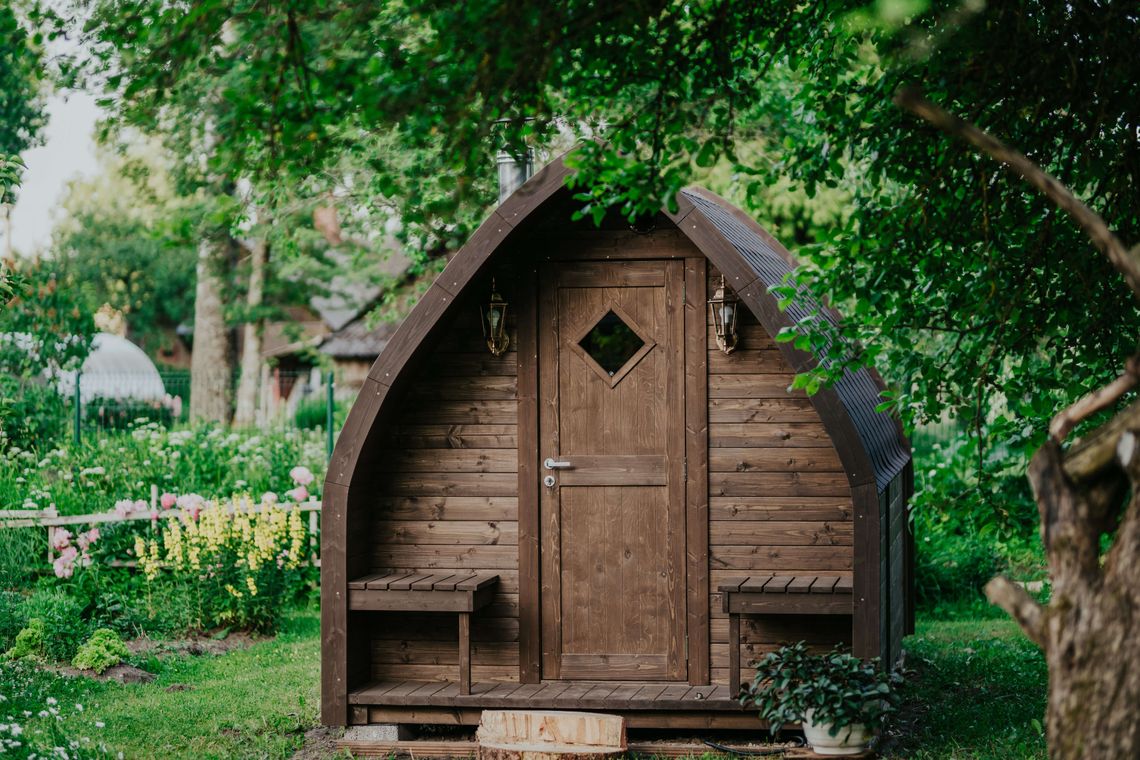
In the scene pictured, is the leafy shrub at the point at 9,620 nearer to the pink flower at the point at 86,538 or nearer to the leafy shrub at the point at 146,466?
the pink flower at the point at 86,538

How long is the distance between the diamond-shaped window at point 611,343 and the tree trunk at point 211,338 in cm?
1449

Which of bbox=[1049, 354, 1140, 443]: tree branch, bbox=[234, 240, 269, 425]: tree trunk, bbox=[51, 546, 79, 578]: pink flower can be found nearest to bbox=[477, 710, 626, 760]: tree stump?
bbox=[1049, 354, 1140, 443]: tree branch

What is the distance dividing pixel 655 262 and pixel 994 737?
138 inches

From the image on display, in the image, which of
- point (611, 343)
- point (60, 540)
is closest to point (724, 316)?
point (611, 343)

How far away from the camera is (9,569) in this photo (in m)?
10.5

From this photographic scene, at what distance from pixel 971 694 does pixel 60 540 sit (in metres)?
7.63

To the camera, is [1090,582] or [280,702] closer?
[1090,582]

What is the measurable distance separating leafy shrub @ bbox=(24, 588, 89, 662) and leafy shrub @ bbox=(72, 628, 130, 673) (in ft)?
0.43

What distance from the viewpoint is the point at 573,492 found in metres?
8.05

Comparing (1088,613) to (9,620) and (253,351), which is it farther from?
(253,351)

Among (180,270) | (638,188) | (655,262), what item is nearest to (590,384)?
(655,262)

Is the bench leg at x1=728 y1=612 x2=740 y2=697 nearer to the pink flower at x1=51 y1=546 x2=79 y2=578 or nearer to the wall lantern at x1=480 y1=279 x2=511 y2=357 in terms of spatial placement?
the wall lantern at x1=480 y1=279 x2=511 y2=357

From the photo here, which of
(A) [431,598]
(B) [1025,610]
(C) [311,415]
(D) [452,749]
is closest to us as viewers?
(B) [1025,610]

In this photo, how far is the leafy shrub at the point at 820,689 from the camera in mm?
6742
